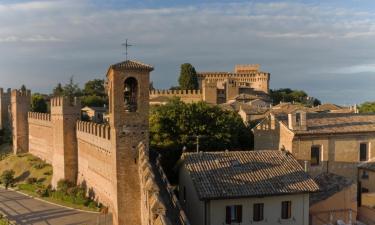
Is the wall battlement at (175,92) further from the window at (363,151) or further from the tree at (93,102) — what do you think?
the window at (363,151)

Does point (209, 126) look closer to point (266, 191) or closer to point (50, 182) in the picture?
point (266, 191)

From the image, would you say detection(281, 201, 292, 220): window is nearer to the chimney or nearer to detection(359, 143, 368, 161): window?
the chimney

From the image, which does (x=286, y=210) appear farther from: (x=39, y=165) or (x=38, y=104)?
(x=38, y=104)

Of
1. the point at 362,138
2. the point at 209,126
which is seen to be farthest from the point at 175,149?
the point at 362,138

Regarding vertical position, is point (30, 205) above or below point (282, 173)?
below

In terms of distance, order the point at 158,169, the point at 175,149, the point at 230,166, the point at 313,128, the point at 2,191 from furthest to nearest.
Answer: the point at 2,191, the point at 175,149, the point at 313,128, the point at 158,169, the point at 230,166

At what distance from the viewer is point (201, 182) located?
19.3 m

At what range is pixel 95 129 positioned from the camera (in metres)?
25.9

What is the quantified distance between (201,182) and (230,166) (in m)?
2.13

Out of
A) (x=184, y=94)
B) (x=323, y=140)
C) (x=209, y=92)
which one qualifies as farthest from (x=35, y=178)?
(x=209, y=92)

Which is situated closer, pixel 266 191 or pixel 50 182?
pixel 266 191

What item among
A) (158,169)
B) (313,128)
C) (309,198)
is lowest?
(309,198)

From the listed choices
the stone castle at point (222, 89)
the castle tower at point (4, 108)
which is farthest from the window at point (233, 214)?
the castle tower at point (4, 108)

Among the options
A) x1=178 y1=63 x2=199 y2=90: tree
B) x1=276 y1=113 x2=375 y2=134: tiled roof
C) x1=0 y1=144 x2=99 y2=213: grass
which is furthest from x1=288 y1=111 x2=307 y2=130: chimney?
x1=178 y1=63 x2=199 y2=90: tree
